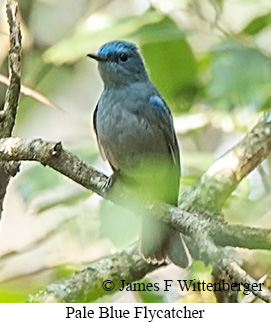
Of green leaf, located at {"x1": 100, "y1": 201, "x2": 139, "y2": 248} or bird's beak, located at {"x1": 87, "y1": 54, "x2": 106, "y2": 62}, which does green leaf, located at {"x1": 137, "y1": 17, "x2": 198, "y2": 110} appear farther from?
green leaf, located at {"x1": 100, "y1": 201, "x2": 139, "y2": 248}

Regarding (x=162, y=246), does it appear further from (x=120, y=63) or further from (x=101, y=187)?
(x=120, y=63)

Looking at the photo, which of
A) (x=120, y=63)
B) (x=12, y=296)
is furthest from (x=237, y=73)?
(x=12, y=296)

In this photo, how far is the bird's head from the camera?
1.25 meters

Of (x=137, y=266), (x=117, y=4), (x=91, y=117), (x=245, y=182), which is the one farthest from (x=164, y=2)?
(x=137, y=266)

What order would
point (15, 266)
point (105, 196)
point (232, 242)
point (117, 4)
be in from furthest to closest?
point (117, 4) < point (15, 266) < point (105, 196) < point (232, 242)

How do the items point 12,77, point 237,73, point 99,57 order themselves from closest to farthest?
1. point 12,77
2. point 237,73
3. point 99,57

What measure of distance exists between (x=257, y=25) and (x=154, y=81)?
230 mm

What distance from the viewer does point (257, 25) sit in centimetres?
126

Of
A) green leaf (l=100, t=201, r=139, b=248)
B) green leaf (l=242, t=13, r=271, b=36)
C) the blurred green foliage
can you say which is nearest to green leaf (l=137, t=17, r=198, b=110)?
the blurred green foliage

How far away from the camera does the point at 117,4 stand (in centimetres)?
134

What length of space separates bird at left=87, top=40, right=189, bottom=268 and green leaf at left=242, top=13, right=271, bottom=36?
218 mm

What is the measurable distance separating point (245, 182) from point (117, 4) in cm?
46

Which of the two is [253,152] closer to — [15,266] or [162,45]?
[162,45]

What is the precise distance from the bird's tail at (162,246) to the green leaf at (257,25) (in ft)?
1.40
